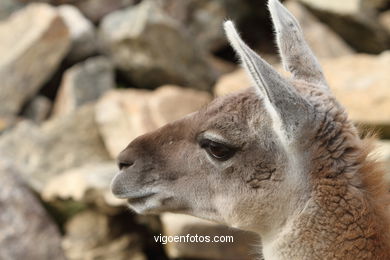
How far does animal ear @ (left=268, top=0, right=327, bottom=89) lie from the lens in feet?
11.1

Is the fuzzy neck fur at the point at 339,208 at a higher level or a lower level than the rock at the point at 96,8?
higher

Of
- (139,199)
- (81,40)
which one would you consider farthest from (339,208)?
(81,40)

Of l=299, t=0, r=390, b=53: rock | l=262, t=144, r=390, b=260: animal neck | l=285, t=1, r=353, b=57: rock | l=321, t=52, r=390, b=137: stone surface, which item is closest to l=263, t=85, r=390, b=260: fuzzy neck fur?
l=262, t=144, r=390, b=260: animal neck

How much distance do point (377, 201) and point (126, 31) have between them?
24.3ft

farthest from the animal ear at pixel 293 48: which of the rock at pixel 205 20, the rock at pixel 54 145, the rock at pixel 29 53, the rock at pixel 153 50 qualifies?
the rock at pixel 205 20

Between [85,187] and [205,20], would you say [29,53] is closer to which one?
[85,187]

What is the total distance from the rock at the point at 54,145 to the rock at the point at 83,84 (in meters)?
0.46

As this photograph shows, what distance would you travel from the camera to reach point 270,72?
8.98 feet

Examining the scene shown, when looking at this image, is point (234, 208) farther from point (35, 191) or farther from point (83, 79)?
point (83, 79)

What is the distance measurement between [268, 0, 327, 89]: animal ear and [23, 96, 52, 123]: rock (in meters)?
7.13

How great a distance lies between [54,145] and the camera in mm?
8836

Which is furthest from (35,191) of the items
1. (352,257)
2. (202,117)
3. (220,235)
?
(352,257)

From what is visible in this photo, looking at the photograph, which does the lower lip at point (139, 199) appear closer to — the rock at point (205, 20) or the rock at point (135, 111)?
the rock at point (135, 111)

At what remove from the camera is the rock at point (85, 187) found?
7531 mm
